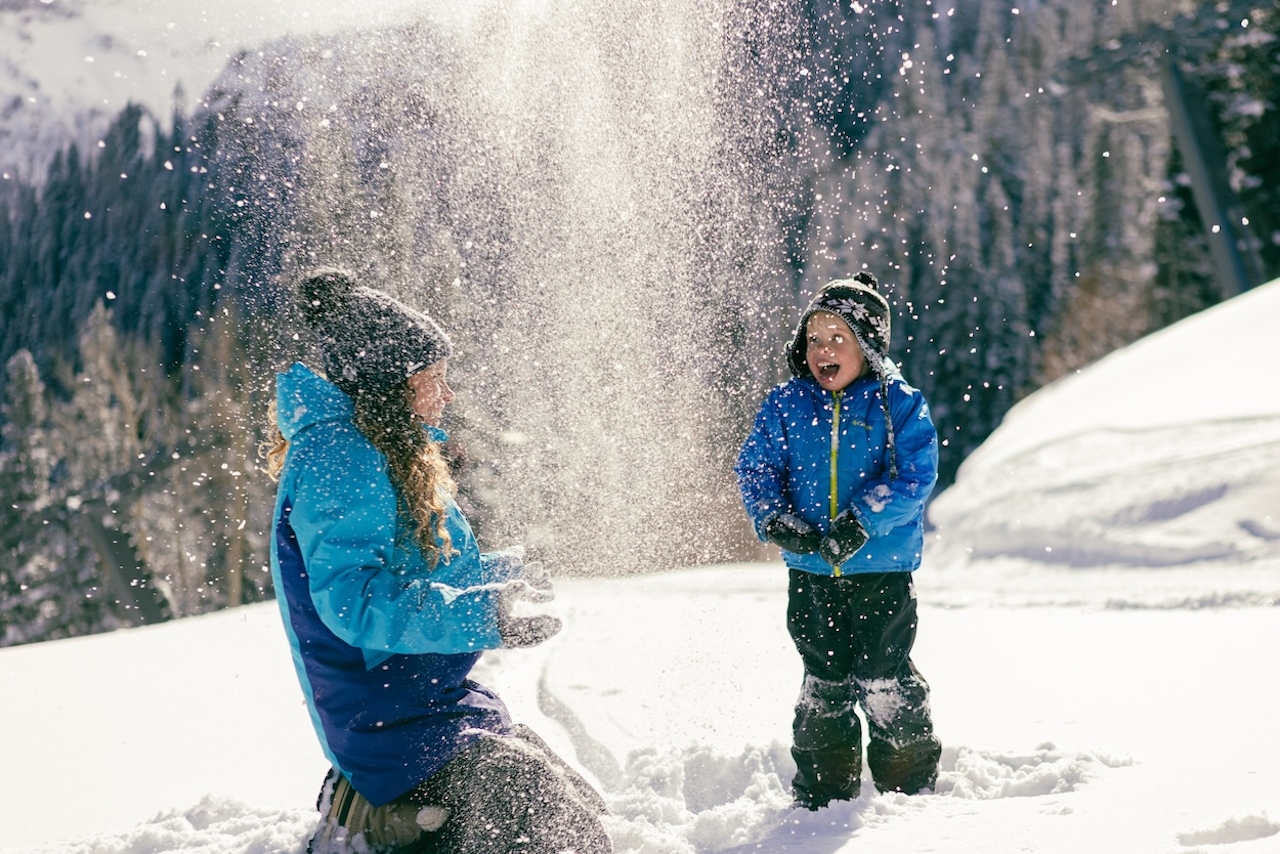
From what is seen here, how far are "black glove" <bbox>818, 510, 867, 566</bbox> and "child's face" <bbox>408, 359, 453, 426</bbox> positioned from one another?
1146 mm

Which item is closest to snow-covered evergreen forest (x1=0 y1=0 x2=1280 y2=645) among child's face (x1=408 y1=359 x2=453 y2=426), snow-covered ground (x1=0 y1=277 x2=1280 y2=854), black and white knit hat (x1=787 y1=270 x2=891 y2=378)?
snow-covered ground (x1=0 y1=277 x2=1280 y2=854)

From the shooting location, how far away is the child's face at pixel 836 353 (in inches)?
121

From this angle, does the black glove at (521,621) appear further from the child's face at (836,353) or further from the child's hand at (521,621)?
the child's face at (836,353)

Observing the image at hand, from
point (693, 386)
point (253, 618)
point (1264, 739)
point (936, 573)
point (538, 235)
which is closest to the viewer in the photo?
point (1264, 739)

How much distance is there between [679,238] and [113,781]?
23.4ft

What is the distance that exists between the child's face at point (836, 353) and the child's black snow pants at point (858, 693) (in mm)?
564

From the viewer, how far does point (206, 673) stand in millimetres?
5734

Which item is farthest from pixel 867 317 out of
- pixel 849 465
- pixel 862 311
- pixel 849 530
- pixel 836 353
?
pixel 849 530

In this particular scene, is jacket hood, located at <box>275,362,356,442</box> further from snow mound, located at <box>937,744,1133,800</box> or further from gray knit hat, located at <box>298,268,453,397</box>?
snow mound, located at <box>937,744,1133,800</box>

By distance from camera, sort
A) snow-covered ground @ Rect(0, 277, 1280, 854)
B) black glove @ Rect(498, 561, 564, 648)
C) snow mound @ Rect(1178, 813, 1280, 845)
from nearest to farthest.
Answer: black glove @ Rect(498, 561, 564, 648) → snow mound @ Rect(1178, 813, 1280, 845) → snow-covered ground @ Rect(0, 277, 1280, 854)

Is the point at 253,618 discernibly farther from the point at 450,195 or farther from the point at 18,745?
the point at 450,195

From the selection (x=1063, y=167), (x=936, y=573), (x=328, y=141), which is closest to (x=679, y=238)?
(x=936, y=573)

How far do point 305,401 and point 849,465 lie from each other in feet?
5.25

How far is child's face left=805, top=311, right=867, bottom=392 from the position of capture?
3062 millimetres
